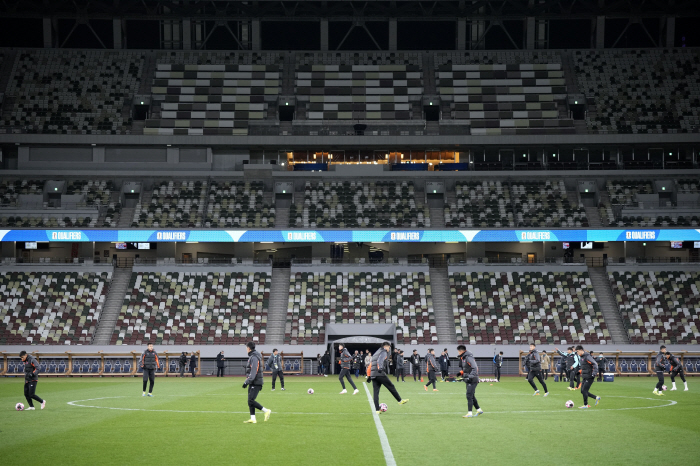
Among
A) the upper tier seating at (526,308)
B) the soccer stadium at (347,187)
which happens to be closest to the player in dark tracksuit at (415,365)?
the soccer stadium at (347,187)

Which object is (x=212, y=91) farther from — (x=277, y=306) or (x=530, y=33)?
(x=530, y=33)

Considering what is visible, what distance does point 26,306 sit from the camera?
52.8 metres

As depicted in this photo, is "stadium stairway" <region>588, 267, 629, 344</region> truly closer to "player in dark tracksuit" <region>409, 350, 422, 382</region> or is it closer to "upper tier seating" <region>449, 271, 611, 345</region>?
"upper tier seating" <region>449, 271, 611, 345</region>

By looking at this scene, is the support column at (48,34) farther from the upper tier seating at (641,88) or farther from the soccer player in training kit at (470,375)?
the soccer player in training kit at (470,375)

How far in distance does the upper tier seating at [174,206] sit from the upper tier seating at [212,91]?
440 cm

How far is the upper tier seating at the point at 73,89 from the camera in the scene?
2461 inches

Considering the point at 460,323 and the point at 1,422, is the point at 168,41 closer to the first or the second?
the point at 460,323

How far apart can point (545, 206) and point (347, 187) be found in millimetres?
15582

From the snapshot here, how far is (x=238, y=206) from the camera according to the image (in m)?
60.9

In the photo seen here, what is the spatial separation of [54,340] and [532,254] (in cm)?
3487

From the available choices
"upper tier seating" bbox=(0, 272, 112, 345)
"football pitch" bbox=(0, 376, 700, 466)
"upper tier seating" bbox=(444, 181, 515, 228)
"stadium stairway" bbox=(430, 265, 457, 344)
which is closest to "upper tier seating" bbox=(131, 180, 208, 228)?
"upper tier seating" bbox=(0, 272, 112, 345)

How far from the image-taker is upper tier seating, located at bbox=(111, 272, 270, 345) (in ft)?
167

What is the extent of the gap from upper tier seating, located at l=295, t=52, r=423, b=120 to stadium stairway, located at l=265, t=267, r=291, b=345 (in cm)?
1436

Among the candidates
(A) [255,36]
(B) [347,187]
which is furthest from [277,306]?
(A) [255,36]
